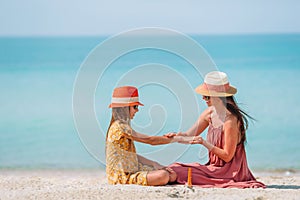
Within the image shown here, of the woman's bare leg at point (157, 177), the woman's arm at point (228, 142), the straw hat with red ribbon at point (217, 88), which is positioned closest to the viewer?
the woman's bare leg at point (157, 177)

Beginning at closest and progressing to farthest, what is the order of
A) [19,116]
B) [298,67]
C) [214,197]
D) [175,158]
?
[214,197], [175,158], [19,116], [298,67]

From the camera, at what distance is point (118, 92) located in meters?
6.00

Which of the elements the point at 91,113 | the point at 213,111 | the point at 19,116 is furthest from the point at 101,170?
the point at 19,116

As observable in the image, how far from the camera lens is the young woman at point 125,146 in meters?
5.95

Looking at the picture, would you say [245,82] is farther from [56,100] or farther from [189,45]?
[189,45]

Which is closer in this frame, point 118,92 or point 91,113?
point 118,92

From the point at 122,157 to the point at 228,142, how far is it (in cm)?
110

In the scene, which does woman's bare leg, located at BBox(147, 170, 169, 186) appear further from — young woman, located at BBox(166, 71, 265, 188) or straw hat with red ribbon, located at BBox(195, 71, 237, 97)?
straw hat with red ribbon, located at BBox(195, 71, 237, 97)

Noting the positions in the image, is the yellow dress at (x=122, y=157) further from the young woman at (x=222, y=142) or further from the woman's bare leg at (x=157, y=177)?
the young woman at (x=222, y=142)

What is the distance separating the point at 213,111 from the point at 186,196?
3.90 feet

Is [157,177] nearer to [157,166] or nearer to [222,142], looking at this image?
[157,166]

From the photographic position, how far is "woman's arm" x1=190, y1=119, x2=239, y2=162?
606 cm

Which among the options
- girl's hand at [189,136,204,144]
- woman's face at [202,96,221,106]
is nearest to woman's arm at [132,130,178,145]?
girl's hand at [189,136,204,144]

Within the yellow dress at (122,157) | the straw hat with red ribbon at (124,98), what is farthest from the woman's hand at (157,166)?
the straw hat with red ribbon at (124,98)
